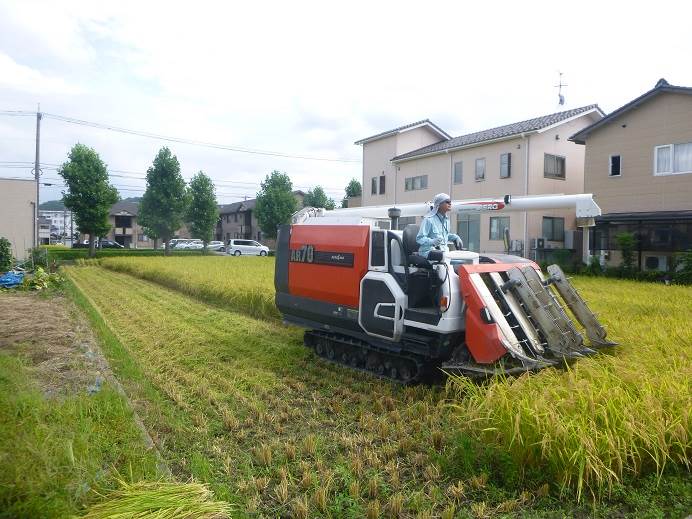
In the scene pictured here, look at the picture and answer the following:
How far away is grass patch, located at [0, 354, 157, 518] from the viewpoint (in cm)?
268

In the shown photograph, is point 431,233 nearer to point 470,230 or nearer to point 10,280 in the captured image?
point 10,280

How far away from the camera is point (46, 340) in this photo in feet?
25.1

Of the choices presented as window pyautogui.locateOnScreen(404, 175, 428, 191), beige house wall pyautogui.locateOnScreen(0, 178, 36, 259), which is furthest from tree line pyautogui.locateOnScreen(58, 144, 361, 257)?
window pyautogui.locateOnScreen(404, 175, 428, 191)

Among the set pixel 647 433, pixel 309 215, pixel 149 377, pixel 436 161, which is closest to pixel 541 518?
pixel 647 433

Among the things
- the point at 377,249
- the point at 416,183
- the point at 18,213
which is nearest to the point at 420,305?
the point at 377,249

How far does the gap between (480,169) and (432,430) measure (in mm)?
20633

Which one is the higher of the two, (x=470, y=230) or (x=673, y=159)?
(x=673, y=159)

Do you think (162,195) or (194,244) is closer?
(162,195)

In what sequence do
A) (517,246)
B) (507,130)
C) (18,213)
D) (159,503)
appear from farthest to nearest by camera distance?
(18,213) < (507,130) < (517,246) < (159,503)

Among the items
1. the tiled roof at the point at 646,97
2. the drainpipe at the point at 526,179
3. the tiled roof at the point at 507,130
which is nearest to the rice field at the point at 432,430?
the tiled roof at the point at 646,97

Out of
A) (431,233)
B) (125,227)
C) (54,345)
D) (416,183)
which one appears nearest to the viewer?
(431,233)

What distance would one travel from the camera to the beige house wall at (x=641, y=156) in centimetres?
1667

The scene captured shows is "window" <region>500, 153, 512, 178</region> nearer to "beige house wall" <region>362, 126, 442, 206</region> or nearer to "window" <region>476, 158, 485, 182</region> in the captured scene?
"window" <region>476, 158, 485, 182</region>

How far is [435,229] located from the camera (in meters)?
5.98
